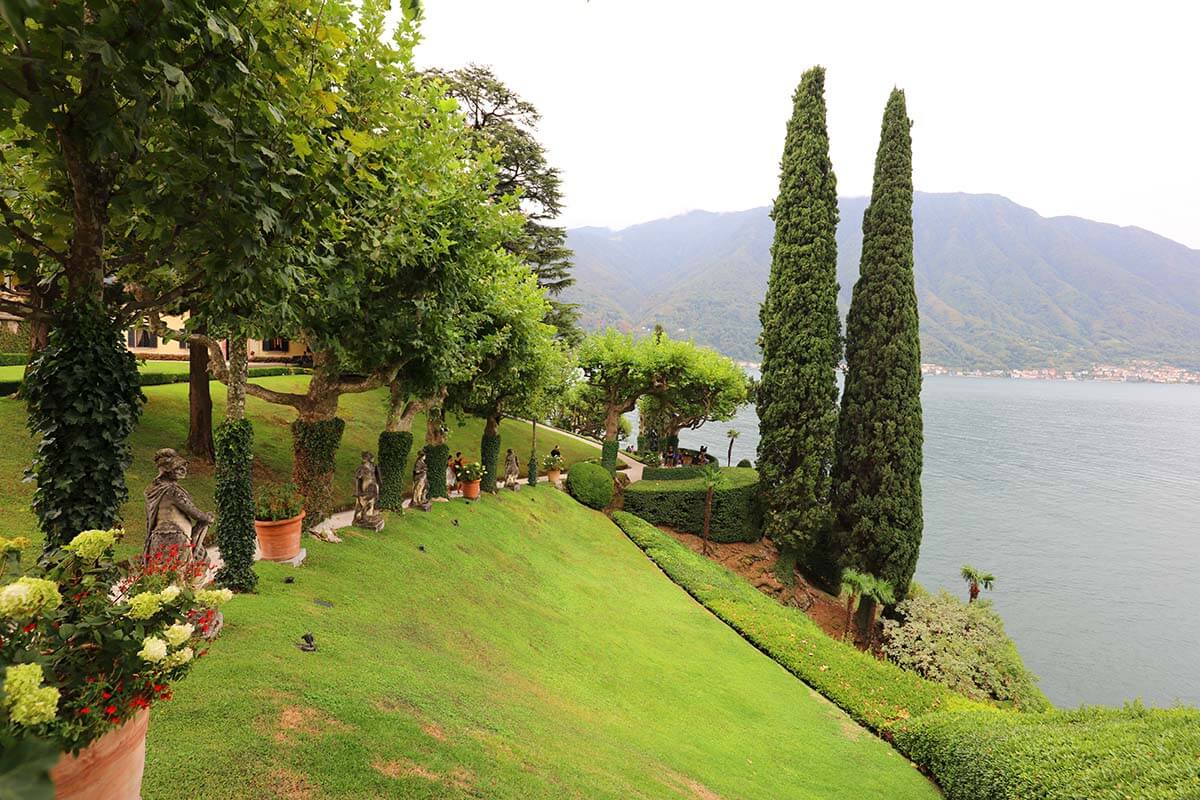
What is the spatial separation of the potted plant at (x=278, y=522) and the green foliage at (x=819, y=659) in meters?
13.5

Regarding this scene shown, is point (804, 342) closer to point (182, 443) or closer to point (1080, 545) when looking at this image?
point (182, 443)

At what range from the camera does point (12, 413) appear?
1483 cm

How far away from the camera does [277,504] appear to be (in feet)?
32.0

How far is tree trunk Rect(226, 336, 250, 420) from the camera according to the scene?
28.1 ft

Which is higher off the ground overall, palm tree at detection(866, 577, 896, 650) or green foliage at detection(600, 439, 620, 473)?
green foliage at detection(600, 439, 620, 473)

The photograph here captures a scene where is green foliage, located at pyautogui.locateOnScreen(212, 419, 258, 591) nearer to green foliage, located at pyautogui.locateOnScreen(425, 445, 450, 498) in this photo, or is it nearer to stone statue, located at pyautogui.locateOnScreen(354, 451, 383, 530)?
stone statue, located at pyautogui.locateOnScreen(354, 451, 383, 530)

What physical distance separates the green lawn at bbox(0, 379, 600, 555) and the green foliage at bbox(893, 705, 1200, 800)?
14664 millimetres

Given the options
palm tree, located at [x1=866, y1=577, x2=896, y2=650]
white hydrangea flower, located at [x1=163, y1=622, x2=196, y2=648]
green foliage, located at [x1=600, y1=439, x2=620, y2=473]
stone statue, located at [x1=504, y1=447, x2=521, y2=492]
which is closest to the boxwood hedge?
palm tree, located at [x1=866, y1=577, x2=896, y2=650]

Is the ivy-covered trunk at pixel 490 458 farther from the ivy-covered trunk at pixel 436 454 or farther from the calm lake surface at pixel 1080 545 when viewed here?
the calm lake surface at pixel 1080 545

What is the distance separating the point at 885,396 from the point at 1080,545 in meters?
35.2

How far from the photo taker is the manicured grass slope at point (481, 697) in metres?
5.03

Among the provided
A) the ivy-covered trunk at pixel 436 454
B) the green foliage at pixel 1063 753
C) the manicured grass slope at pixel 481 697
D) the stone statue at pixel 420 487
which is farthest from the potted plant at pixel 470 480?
the green foliage at pixel 1063 753

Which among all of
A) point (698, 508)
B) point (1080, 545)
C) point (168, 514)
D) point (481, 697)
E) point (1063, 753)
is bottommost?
point (1080, 545)

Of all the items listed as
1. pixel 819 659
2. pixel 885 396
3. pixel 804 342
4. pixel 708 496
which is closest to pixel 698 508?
pixel 708 496
